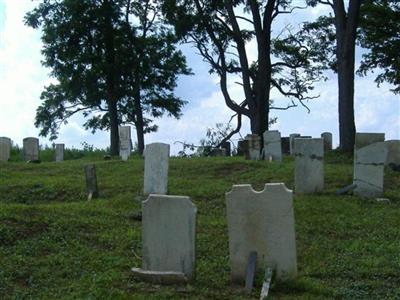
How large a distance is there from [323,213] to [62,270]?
512 centimetres

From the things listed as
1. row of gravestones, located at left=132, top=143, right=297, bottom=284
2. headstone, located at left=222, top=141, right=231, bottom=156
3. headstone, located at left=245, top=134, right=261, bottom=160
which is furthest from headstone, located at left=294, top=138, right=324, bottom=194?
headstone, located at left=222, top=141, right=231, bottom=156

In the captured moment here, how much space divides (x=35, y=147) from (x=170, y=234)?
1742cm

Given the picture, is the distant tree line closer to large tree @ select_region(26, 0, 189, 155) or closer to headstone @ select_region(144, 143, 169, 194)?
large tree @ select_region(26, 0, 189, 155)

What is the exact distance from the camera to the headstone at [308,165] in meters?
13.2

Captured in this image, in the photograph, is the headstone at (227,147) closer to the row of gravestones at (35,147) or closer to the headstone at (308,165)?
the row of gravestones at (35,147)

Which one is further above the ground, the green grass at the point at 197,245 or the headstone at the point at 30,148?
the headstone at the point at 30,148

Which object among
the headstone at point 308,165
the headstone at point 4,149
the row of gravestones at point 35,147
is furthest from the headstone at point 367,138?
the headstone at point 4,149

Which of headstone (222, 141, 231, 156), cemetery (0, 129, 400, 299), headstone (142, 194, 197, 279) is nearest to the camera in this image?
cemetery (0, 129, 400, 299)

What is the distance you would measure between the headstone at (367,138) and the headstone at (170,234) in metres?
6.72

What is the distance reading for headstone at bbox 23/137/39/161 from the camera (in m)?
23.2

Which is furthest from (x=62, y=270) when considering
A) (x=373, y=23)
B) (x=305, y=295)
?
(x=373, y=23)

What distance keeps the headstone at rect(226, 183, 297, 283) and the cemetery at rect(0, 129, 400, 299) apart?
1 cm

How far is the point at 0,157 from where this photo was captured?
21344 mm

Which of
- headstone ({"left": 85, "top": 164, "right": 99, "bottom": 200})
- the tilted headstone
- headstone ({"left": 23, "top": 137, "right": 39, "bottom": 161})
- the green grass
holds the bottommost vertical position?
the green grass
